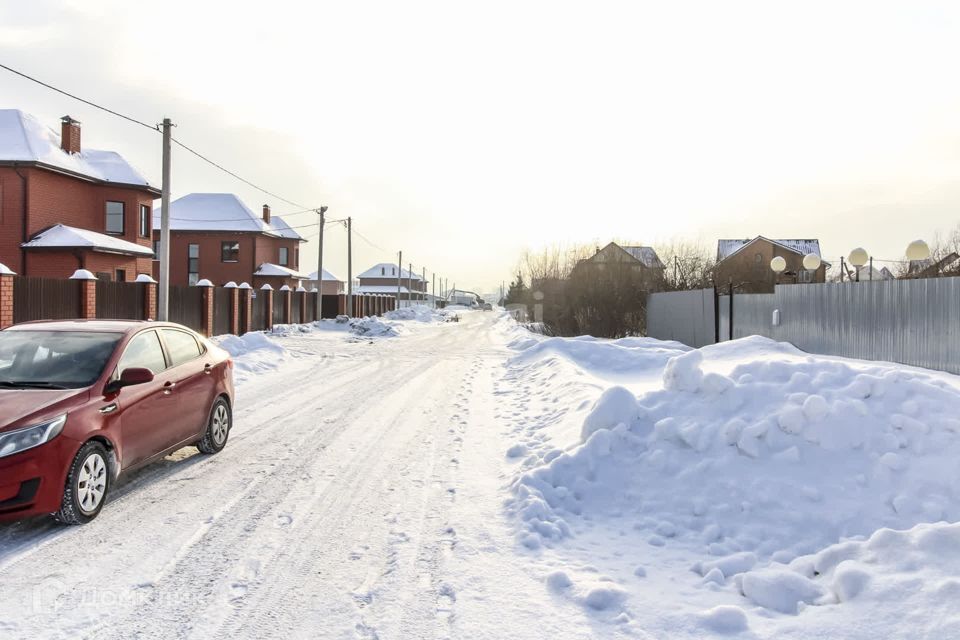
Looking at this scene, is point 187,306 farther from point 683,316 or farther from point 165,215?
point 683,316

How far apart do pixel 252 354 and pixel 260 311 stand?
14.3 m

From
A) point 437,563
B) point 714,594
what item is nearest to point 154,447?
point 437,563

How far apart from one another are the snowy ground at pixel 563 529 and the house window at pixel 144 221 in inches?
1120

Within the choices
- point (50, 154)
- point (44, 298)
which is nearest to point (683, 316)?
point (44, 298)

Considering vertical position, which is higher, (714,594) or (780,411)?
(780,411)

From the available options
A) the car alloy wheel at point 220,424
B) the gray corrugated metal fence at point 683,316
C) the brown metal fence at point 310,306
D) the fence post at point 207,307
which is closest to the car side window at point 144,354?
the car alloy wheel at point 220,424

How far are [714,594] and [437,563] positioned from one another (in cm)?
176

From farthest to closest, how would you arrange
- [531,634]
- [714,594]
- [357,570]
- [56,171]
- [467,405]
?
[56,171] → [467,405] → [357,570] → [714,594] → [531,634]

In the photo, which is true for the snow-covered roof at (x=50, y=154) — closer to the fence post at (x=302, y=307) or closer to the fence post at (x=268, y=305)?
the fence post at (x=268, y=305)

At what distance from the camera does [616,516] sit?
16.1ft

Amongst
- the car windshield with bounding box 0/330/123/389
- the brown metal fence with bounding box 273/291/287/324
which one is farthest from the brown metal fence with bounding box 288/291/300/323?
the car windshield with bounding box 0/330/123/389

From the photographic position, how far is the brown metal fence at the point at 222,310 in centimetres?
2444

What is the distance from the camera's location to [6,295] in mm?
14195

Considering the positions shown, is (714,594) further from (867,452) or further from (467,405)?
(467,405)
